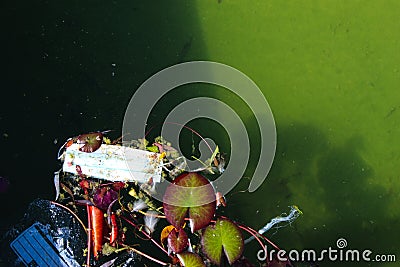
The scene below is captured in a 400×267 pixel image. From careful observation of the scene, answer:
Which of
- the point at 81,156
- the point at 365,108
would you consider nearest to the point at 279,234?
the point at 365,108

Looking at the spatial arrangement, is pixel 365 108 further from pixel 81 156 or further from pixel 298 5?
pixel 81 156

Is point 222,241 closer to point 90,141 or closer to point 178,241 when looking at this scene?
point 178,241

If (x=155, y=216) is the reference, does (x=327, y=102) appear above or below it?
above

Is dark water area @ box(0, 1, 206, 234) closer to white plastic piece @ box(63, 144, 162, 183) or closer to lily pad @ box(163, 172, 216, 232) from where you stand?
white plastic piece @ box(63, 144, 162, 183)

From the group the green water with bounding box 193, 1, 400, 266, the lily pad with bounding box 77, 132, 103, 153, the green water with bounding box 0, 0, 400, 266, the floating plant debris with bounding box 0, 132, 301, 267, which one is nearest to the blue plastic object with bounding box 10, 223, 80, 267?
the floating plant debris with bounding box 0, 132, 301, 267

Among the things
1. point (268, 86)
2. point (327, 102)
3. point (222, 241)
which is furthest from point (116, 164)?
point (327, 102)
